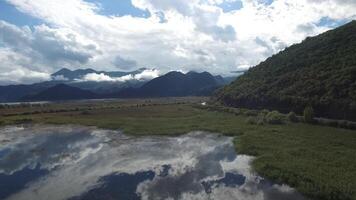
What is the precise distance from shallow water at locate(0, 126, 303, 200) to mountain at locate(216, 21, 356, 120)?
3375 centimetres

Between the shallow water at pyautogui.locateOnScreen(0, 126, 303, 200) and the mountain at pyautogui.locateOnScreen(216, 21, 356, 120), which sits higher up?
the mountain at pyautogui.locateOnScreen(216, 21, 356, 120)

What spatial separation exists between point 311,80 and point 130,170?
72560 mm

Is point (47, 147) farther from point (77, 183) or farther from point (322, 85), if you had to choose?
point (322, 85)

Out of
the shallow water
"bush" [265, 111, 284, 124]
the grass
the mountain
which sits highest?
the mountain

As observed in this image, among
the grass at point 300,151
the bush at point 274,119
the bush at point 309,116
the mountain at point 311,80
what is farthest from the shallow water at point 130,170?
the mountain at point 311,80

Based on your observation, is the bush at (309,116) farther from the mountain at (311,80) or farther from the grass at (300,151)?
the mountain at (311,80)

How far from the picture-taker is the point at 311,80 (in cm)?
9694

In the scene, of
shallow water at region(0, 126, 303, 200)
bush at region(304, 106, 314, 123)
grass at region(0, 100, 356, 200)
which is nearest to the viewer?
grass at region(0, 100, 356, 200)

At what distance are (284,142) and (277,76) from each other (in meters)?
75.3

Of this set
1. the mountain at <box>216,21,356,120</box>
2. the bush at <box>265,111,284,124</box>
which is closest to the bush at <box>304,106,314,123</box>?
the bush at <box>265,111,284,124</box>

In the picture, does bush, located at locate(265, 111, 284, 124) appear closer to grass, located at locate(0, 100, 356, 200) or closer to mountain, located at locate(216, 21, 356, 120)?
grass, located at locate(0, 100, 356, 200)

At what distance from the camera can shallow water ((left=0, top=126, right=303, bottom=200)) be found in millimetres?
30844

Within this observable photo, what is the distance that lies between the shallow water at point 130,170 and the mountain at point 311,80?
111ft

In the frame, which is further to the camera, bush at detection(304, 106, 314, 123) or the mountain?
the mountain
